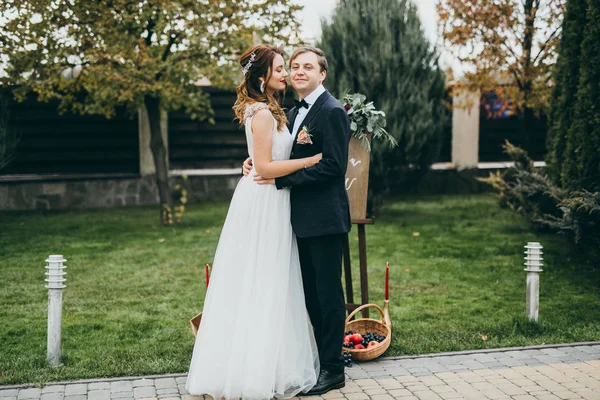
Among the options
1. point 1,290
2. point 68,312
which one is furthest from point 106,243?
point 68,312

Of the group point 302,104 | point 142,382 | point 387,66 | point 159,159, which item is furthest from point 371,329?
point 159,159

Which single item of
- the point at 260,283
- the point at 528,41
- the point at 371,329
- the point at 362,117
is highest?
the point at 528,41

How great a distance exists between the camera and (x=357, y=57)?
1290 cm

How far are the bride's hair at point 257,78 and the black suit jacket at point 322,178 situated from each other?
23cm

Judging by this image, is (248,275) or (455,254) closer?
(248,275)

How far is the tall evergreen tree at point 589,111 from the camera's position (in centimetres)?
855

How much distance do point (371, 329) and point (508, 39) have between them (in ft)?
28.0

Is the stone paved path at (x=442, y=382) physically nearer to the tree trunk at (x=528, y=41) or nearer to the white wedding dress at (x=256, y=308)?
the white wedding dress at (x=256, y=308)

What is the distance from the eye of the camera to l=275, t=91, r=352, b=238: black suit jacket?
490 centimetres

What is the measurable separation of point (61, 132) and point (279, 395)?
11.9m

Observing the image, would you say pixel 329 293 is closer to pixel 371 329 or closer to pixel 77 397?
pixel 371 329

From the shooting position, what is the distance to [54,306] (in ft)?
18.2

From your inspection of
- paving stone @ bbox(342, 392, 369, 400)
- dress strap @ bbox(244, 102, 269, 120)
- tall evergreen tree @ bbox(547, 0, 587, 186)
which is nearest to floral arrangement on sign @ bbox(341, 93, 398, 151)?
dress strap @ bbox(244, 102, 269, 120)

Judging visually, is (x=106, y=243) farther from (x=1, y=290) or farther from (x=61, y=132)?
(x=61, y=132)
